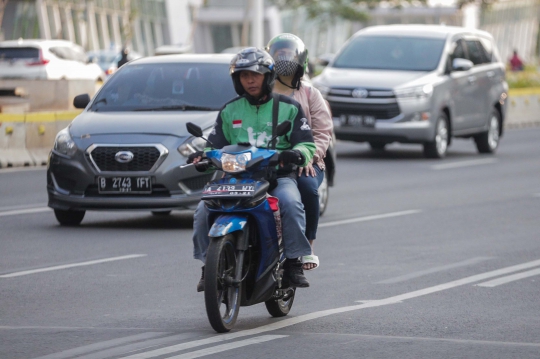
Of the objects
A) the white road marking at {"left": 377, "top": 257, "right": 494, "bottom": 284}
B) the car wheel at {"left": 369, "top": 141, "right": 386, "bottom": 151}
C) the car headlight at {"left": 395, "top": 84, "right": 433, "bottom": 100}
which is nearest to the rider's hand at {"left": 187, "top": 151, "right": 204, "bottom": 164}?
the white road marking at {"left": 377, "top": 257, "right": 494, "bottom": 284}

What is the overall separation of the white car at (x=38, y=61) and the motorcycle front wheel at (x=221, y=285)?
2396 centimetres

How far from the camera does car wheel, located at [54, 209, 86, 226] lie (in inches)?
484

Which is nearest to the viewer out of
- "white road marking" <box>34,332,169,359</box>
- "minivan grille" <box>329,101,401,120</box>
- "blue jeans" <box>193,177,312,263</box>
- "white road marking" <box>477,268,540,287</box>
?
"white road marking" <box>34,332,169,359</box>

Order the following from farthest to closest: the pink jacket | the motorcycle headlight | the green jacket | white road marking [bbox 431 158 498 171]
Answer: white road marking [bbox 431 158 498 171]
the pink jacket
the green jacket
the motorcycle headlight

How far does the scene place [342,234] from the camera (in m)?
12.0

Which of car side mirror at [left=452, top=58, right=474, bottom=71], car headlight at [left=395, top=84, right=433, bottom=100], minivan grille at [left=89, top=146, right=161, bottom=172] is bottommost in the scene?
car headlight at [left=395, top=84, right=433, bottom=100]

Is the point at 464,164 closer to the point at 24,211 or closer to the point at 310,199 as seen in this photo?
the point at 24,211

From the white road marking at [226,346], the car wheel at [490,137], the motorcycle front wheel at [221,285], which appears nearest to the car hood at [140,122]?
the motorcycle front wheel at [221,285]

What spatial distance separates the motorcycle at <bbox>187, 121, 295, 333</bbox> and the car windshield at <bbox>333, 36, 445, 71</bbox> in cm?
1485

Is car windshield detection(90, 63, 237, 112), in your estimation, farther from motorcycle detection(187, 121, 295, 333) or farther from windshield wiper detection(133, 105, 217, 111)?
motorcycle detection(187, 121, 295, 333)

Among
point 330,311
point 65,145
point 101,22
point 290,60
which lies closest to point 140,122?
point 65,145

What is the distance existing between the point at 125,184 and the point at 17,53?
68.0 ft

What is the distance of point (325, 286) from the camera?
349 inches

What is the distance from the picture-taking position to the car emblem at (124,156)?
1173 cm
